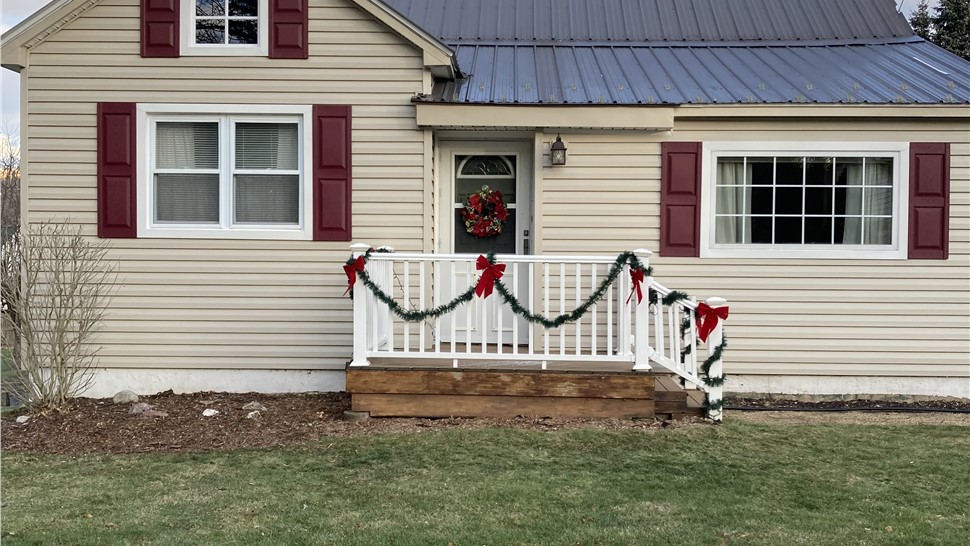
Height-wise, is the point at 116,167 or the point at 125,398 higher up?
the point at 116,167

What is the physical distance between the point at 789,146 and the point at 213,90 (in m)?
5.49

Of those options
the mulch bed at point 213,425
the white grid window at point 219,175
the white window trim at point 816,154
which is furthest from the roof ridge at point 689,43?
the mulch bed at point 213,425

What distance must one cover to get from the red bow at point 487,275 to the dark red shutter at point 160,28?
145 inches

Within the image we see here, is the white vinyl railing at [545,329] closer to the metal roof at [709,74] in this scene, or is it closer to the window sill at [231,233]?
the window sill at [231,233]

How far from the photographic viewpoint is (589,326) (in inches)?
281

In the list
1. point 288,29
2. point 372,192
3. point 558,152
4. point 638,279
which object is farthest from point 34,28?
point 638,279

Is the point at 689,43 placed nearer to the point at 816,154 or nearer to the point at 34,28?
the point at 816,154

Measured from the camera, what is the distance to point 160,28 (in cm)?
699

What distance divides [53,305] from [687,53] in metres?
6.82

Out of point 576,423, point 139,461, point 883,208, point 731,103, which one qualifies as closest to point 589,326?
point 576,423

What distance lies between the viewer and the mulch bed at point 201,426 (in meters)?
5.55

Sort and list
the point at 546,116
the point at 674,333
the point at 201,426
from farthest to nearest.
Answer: the point at 546,116, the point at 674,333, the point at 201,426

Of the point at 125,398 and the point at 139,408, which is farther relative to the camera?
the point at 125,398

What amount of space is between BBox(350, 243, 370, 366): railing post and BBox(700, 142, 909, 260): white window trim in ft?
10.7
